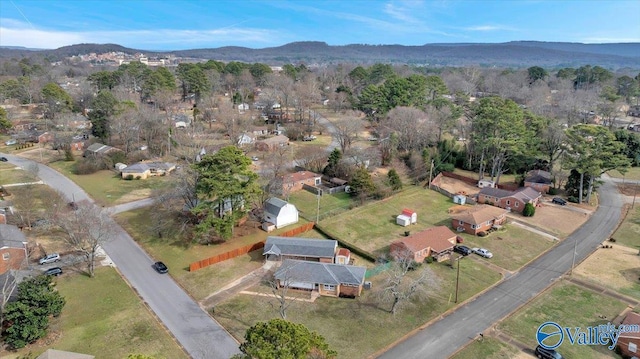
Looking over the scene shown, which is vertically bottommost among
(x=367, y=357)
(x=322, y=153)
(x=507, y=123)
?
(x=367, y=357)

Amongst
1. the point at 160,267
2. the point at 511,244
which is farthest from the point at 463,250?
the point at 160,267

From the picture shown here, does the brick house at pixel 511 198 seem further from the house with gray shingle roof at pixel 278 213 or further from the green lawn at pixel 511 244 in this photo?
the house with gray shingle roof at pixel 278 213

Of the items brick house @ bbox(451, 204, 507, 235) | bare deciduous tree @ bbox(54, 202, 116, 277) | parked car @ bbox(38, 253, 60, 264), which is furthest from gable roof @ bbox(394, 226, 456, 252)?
parked car @ bbox(38, 253, 60, 264)

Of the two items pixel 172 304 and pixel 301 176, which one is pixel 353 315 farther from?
pixel 301 176

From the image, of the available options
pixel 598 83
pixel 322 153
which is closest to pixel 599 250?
pixel 322 153

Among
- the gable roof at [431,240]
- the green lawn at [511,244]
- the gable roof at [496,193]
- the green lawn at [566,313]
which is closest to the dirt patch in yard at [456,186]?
the gable roof at [496,193]

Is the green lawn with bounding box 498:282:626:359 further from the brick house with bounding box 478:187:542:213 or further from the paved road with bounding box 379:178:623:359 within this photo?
the brick house with bounding box 478:187:542:213

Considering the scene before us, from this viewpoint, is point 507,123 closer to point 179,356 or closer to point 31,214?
point 179,356
